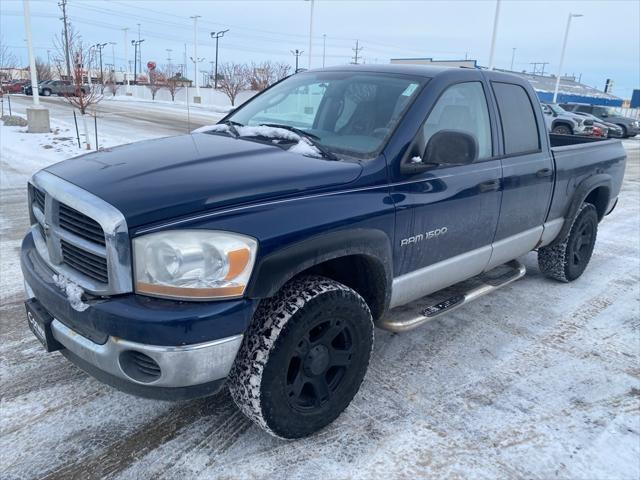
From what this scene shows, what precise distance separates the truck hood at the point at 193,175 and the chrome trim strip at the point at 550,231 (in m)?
2.51

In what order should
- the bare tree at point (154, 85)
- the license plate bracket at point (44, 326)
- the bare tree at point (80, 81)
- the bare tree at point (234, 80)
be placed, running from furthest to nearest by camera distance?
the bare tree at point (154, 85), the bare tree at point (234, 80), the bare tree at point (80, 81), the license plate bracket at point (44, 326)

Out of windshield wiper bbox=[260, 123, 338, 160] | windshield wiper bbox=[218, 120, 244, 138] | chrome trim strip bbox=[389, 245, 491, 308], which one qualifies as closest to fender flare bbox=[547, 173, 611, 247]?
chrome trim strip bbox=[389, 245, 491, 308]

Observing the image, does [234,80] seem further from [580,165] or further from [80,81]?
[580,165]

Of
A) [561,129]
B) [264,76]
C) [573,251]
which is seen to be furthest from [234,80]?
[573,251]

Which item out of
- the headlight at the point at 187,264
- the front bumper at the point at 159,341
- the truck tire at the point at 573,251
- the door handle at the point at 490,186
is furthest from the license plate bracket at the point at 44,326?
the truck tire at the point at 573,251

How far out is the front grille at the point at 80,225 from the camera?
225cm

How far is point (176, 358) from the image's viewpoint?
2125 mm

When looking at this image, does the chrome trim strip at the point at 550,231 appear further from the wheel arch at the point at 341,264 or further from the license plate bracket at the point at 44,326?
the license plate bracket at the point at 44,326

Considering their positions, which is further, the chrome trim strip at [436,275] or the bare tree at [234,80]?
the bare tree at [234,80]

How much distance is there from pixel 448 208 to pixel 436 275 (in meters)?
0.45

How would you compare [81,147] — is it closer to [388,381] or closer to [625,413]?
[388,381]

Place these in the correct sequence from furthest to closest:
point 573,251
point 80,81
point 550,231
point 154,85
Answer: point 154,85
point 80,81
point 573,251
point 550,231

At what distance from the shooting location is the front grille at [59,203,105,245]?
2254 mm

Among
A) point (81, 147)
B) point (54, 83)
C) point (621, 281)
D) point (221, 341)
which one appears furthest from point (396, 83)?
point (54, 83)
